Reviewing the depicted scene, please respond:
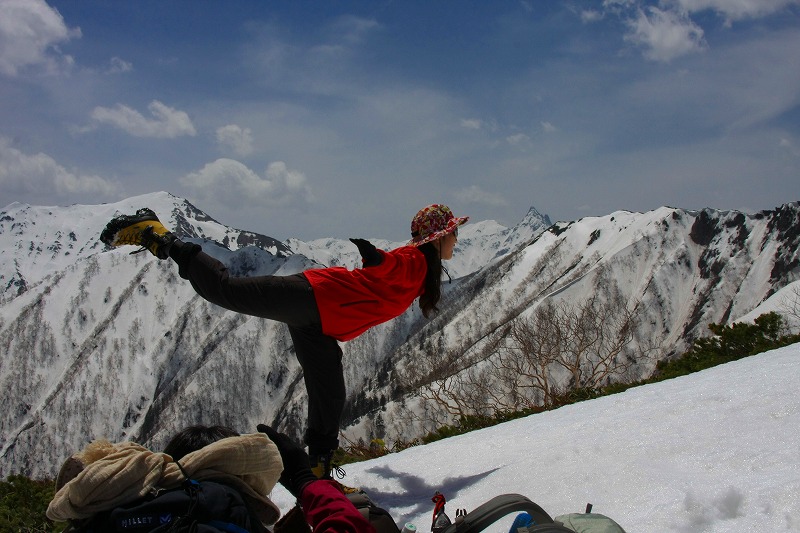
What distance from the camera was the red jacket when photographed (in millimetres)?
4484

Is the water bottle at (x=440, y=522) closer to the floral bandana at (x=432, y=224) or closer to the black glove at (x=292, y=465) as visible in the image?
the black glove at (x=292, y=465)

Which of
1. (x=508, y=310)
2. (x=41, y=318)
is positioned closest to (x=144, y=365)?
(x=41, y=318)

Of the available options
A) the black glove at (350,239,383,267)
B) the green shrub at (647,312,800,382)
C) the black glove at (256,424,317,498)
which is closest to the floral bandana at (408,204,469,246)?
the black glove at (350,239,383,267)

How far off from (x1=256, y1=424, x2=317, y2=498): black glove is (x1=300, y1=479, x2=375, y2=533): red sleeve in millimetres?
118

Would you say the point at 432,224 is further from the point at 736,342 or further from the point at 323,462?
the point at 736,342

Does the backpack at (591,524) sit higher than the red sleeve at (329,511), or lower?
lower

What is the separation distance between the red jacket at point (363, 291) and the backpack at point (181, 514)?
2325 mm

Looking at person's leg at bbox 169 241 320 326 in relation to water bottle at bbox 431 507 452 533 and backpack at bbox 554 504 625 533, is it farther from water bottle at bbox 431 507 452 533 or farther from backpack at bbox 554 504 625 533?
backpack at bbox 554 504 625 533

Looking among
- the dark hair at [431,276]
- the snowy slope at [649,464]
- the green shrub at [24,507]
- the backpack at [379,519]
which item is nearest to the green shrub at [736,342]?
the snowy slope at [649,464]

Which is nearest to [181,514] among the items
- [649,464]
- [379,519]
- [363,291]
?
[379,519]

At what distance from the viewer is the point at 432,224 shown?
5.15m

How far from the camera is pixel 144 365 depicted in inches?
6496

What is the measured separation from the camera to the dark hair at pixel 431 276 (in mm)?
5145

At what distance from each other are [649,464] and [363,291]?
2.46 metres
